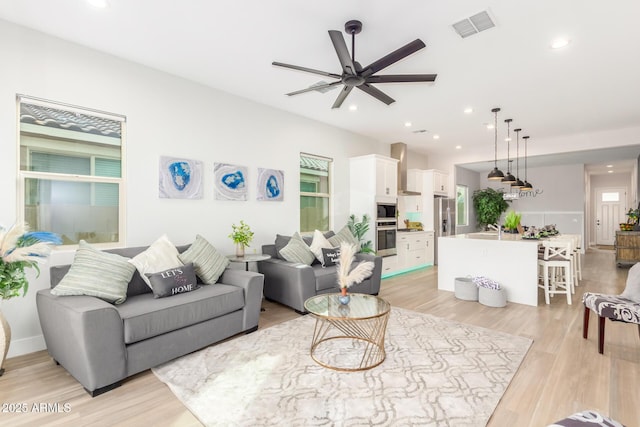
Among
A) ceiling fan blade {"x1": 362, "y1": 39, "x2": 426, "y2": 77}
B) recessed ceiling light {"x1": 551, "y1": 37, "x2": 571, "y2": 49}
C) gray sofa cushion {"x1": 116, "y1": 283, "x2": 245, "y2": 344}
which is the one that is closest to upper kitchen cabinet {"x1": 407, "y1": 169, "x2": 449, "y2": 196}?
recessed ceiling light {"x1": 551, "y1": 37, "x2": 571, "y2": 49}

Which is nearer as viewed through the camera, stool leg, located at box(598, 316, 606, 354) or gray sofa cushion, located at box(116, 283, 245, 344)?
gray sofa cushion, located at box(116, 283, 245, 344)

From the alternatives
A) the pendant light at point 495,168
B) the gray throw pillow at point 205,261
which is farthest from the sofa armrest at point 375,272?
the pendant light at point 495,168

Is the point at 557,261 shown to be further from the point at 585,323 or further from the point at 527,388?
the point at 527,388

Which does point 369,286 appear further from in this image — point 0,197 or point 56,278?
point 0,197

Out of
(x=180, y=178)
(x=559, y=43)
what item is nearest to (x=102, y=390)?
(x=180, y=178)

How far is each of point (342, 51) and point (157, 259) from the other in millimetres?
2537

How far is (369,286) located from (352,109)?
2746 mm

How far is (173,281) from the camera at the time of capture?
292cm

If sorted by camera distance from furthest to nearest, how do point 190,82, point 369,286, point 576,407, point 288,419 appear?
point 369,286 < point 190,82 < point 576,407 < point 288,419

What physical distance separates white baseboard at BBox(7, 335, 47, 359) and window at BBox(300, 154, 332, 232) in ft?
11.4

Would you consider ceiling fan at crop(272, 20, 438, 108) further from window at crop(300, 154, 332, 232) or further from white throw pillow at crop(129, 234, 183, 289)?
window at crop(300, 154, 332, 232)

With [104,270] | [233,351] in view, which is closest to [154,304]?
[104,270]

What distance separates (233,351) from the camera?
9.21ft

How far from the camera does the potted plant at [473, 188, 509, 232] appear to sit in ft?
30.8
